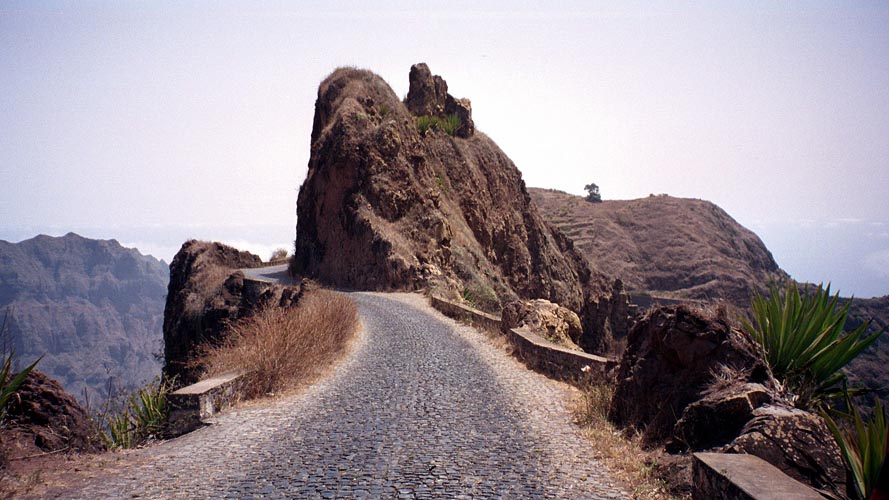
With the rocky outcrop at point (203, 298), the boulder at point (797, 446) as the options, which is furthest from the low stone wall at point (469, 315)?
the boulder at point (797, 446)

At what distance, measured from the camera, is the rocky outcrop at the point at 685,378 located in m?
5.05

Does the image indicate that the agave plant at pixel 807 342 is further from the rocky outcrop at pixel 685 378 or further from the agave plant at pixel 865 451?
the agave plant at pixel 865 451

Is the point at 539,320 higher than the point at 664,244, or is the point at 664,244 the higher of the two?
the point at 664,244

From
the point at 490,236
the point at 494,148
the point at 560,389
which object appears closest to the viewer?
the point at 560,389

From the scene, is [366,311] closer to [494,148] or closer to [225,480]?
[225,480]

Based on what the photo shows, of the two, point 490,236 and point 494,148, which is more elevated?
point 494,148

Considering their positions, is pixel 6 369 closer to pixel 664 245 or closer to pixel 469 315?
pixel 469 315

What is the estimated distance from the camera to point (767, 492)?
3521mm

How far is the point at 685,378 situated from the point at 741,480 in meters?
2.14

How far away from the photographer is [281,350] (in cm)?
907

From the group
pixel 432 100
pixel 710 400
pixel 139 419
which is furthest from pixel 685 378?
pixel 432 100

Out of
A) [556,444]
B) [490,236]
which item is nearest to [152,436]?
[556,444]

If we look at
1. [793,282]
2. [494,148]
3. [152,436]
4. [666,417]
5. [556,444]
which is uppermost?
[494,148]

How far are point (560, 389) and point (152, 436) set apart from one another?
17.3ft
